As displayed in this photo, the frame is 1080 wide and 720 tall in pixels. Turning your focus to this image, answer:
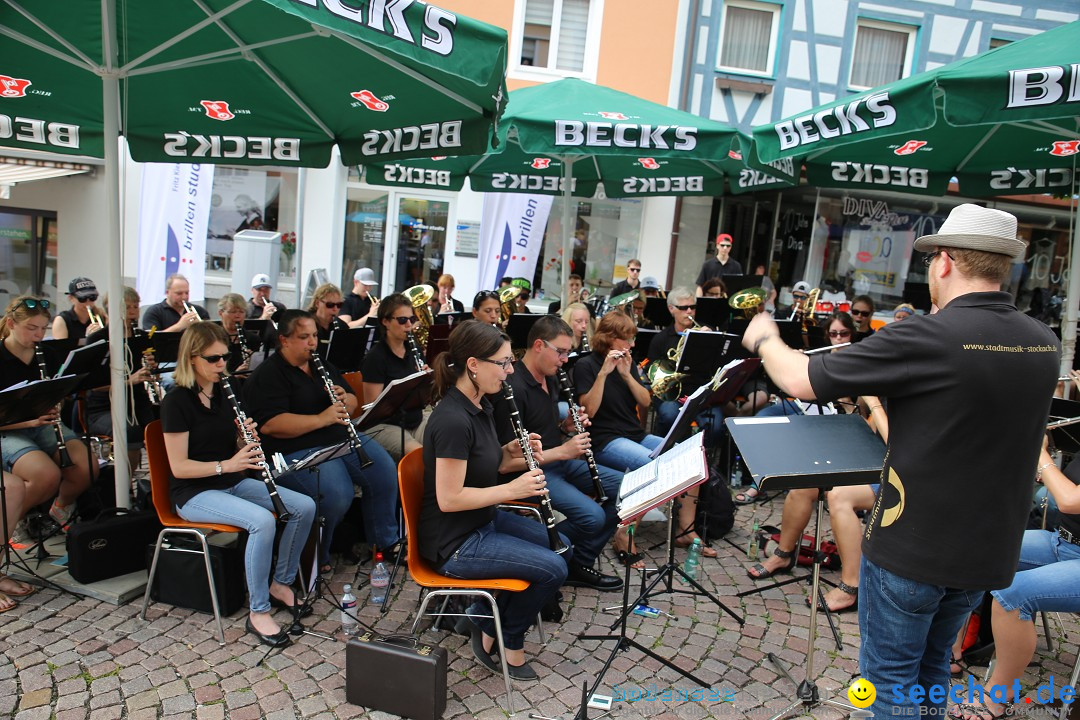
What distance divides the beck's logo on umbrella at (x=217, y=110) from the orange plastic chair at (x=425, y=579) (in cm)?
332

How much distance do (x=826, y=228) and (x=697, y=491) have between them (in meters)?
9.68

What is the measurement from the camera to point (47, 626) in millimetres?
4047

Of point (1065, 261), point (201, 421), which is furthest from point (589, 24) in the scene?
point (201, 421)

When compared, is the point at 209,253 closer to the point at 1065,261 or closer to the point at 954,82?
the point at 954,82

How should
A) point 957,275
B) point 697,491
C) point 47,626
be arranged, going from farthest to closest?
point 697,491
point 47,626
point 957,275

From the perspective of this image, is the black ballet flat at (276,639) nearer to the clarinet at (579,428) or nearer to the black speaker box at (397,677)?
the black speaker box at (397,677)

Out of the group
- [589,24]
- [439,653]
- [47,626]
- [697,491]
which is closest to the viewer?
[439,653]

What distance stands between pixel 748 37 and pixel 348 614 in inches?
498

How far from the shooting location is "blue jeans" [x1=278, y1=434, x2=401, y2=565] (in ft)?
15.2

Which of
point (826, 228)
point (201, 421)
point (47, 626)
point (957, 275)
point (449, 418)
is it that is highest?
point (826, 228)

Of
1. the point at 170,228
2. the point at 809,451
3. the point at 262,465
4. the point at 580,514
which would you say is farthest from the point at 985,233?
the point at 170,228

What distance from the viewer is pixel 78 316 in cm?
669

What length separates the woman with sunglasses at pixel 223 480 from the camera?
4.02 meters

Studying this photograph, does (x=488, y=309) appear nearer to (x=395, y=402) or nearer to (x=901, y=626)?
(x=395, y=402)
